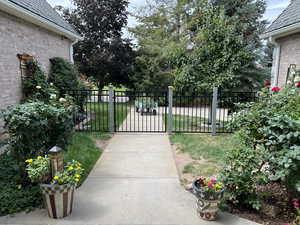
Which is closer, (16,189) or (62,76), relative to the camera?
(16,189)

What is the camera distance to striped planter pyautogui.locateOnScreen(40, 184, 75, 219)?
2.48 meters

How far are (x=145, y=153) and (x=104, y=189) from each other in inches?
71.2

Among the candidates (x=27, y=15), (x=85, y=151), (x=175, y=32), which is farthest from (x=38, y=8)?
(x=175, y=32)

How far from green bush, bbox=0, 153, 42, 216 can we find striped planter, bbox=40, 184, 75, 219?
41 centimetres

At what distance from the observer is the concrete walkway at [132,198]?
8.51 ft

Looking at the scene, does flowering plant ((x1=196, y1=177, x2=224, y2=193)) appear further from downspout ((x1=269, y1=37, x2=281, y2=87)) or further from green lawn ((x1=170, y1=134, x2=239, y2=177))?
downspout ((x1=269, y1=37, x2=281, y2=87))

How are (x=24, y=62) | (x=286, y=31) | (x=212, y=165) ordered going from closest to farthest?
1. (x=212, y=165)
2. (x=24, y=62)
3. (x=286, y=31)

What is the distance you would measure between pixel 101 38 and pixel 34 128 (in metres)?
12.1

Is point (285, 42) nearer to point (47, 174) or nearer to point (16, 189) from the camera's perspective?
point (47, 174)

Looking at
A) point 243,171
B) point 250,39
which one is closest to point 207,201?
point 243,171

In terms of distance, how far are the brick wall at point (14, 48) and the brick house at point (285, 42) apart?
679cm

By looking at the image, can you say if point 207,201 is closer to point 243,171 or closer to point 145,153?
point 243,171

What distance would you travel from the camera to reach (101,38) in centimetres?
1377

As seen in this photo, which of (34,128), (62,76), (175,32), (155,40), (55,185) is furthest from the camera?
(175,32)
